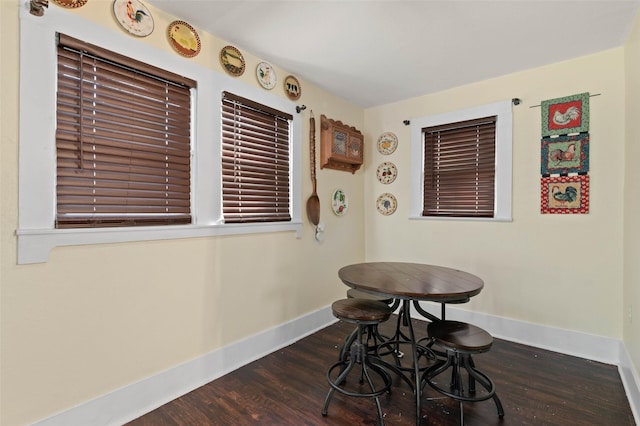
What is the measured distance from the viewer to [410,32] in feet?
6.92

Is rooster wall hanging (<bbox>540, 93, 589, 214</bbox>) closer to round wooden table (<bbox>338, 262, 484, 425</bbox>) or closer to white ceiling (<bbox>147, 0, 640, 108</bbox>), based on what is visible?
white ceiling (<bbox>147, 0, 640, 108</bbox>)

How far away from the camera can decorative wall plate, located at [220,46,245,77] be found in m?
2.23

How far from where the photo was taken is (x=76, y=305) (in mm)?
1580

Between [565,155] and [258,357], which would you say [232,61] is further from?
[565,155]

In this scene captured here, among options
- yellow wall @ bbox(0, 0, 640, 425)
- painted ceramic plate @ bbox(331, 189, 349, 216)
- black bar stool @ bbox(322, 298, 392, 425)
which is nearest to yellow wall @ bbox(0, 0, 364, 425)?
yellow wall @ bbox(0, 0, 640, 425)

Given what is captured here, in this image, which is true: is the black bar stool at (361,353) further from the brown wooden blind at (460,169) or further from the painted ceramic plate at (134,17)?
the painted ceramic plate at (134,17)

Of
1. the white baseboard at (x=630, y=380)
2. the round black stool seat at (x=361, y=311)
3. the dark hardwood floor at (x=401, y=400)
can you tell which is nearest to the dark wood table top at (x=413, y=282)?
the round black stool seat at (x=361, y=311)

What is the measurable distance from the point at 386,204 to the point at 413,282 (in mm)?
1737

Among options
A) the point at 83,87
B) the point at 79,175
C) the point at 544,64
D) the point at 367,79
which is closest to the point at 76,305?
the point at 79,175

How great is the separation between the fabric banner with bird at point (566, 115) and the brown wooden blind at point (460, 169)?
0.41 metres

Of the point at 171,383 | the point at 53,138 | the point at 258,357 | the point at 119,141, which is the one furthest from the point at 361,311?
the point at 53,138

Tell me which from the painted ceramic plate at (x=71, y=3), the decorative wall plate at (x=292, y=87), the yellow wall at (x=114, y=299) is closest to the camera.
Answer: the yellow wall at (x=114, y=299)

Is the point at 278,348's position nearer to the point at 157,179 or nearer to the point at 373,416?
the point at 373,416

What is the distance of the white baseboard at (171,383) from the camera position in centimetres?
161
